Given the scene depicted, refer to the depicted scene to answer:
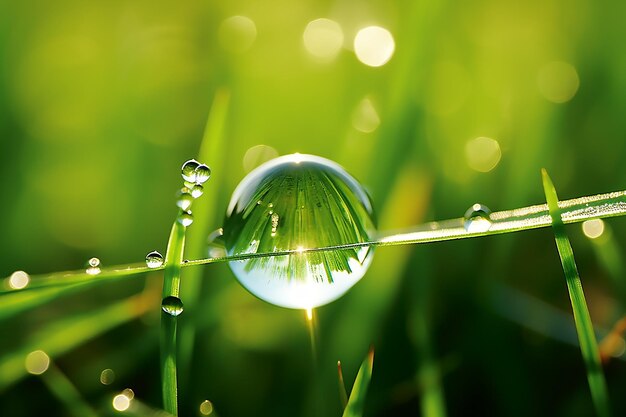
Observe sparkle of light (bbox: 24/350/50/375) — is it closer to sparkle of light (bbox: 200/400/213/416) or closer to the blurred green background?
the blurred green background

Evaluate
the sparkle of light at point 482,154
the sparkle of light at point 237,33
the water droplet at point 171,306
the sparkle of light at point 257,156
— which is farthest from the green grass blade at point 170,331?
the sparkle of light at point 237,33

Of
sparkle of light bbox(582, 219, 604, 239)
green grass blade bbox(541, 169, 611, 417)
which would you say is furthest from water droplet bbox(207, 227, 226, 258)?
sparkle of light bbox(582, 219, 604, 239)

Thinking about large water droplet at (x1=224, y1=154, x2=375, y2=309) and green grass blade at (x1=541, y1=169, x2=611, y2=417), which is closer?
green grass blade at (x1=541, y1=169, x2=611, y2=417)

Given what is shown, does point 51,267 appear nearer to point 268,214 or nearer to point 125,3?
point 268,214

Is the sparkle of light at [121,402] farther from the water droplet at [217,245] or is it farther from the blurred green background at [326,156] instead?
the water droplet at [217,245]

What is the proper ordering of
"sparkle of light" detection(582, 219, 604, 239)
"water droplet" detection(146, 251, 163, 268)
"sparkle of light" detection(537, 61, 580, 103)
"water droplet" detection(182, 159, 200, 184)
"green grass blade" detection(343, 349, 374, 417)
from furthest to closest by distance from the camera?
"sparkle of light" detection(537, 61, 580, 103)
"sparkle of light" detection(582, 219, 604, 239)
"water droplet" detection(182, 159, 200, 184)
"water droplet" detection(146, 251, 163, 268)
"green grass blade" detection(343, 349, 374, 417)

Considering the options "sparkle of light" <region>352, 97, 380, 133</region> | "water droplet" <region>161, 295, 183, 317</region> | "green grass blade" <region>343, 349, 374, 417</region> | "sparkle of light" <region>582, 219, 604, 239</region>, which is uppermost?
"sparkle of light" <region>352, 97, 380, 133</region>

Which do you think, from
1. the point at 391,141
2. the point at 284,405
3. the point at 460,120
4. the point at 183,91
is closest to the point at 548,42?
the point at 460,120
